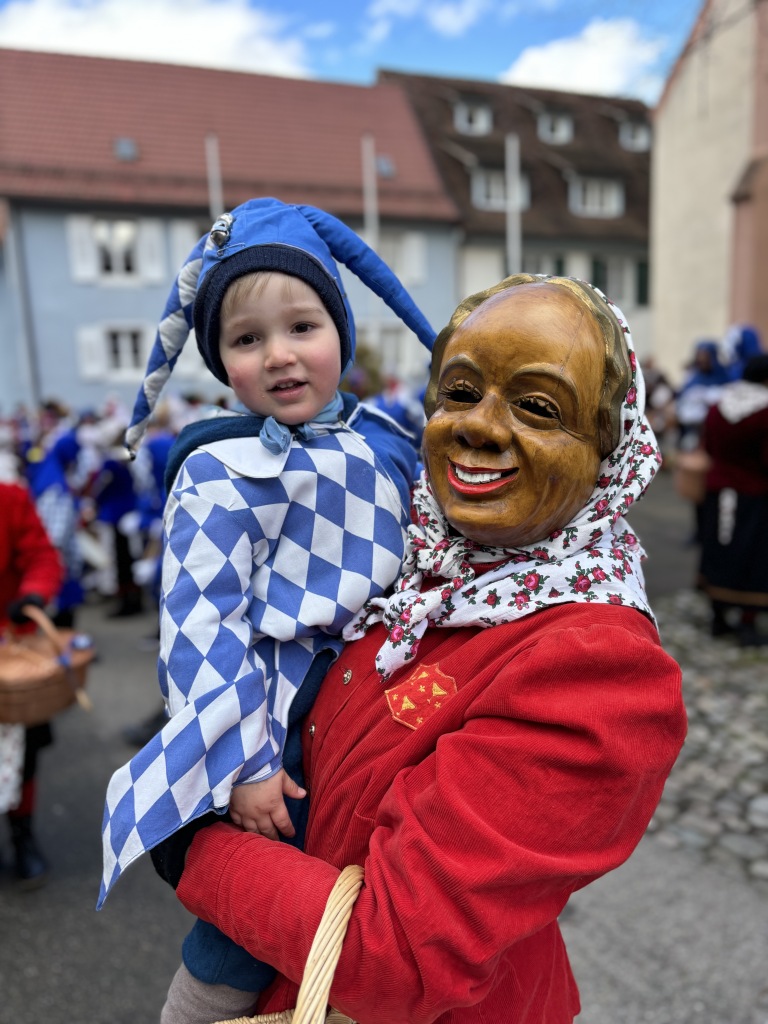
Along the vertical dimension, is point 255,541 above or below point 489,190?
below

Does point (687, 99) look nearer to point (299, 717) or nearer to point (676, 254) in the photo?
point (676, 254)

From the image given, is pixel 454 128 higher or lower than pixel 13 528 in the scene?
higher

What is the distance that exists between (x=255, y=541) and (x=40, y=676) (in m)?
2.07

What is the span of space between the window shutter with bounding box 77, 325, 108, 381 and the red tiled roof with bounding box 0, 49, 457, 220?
3113 mm

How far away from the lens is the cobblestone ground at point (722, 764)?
136 inches

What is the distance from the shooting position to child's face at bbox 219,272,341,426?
4.33 feet

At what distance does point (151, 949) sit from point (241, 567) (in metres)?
2.43

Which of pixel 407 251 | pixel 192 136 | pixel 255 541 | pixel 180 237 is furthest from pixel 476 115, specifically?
pixel 255 541

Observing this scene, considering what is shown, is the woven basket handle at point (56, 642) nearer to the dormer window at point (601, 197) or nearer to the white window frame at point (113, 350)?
the white window frame at point (113, 350)

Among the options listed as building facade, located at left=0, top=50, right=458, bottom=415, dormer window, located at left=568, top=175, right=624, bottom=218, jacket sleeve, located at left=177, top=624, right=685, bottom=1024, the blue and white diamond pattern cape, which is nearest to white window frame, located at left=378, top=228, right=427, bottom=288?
building facade, located at left=0, top=50, right=458, bottom=415

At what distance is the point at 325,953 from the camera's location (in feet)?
3.22

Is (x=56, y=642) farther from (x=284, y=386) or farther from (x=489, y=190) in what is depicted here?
(x=489, y=190)

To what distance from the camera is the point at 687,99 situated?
16188 mm

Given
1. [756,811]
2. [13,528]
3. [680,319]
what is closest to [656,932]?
[756,811]
